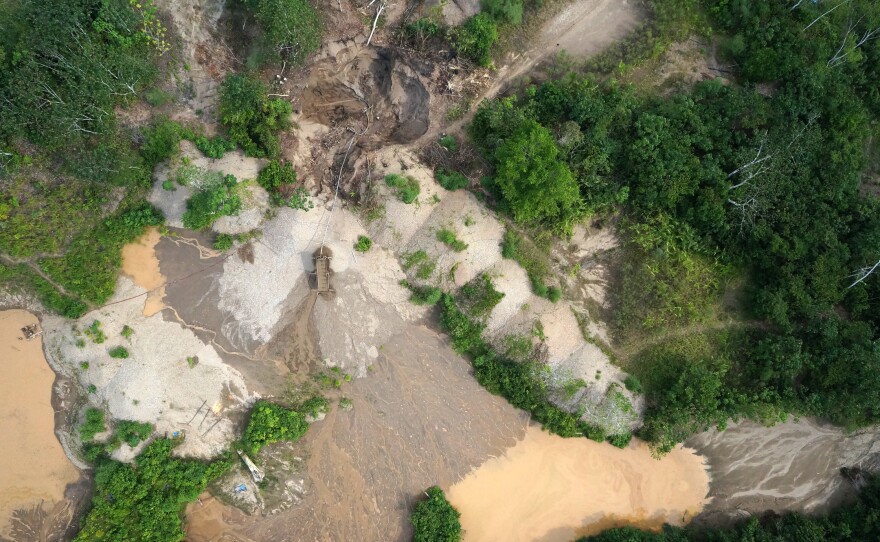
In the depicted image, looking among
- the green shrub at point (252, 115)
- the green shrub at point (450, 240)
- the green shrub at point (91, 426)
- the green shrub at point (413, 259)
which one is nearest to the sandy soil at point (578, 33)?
the green shrub at point (450, 240)

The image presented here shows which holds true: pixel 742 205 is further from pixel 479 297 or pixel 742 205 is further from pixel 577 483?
pixel 577 483

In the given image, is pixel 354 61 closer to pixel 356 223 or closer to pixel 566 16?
pixel 356 223

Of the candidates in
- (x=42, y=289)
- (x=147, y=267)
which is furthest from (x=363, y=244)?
(x=42, y=289)

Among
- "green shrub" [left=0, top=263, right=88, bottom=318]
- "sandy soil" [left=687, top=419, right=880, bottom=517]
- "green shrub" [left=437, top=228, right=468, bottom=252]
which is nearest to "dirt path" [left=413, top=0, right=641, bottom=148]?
"green shrub" [left=437, top=228, right=468, bottom=252]

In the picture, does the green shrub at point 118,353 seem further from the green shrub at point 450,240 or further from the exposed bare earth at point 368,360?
the green shrub at point 450,240

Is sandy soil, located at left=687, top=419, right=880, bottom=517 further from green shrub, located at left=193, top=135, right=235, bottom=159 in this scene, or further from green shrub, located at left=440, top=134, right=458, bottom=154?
green shrub, located at left=193, top=135, right=235, bottom=159

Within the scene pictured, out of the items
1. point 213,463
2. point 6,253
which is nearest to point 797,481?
point 213,463
